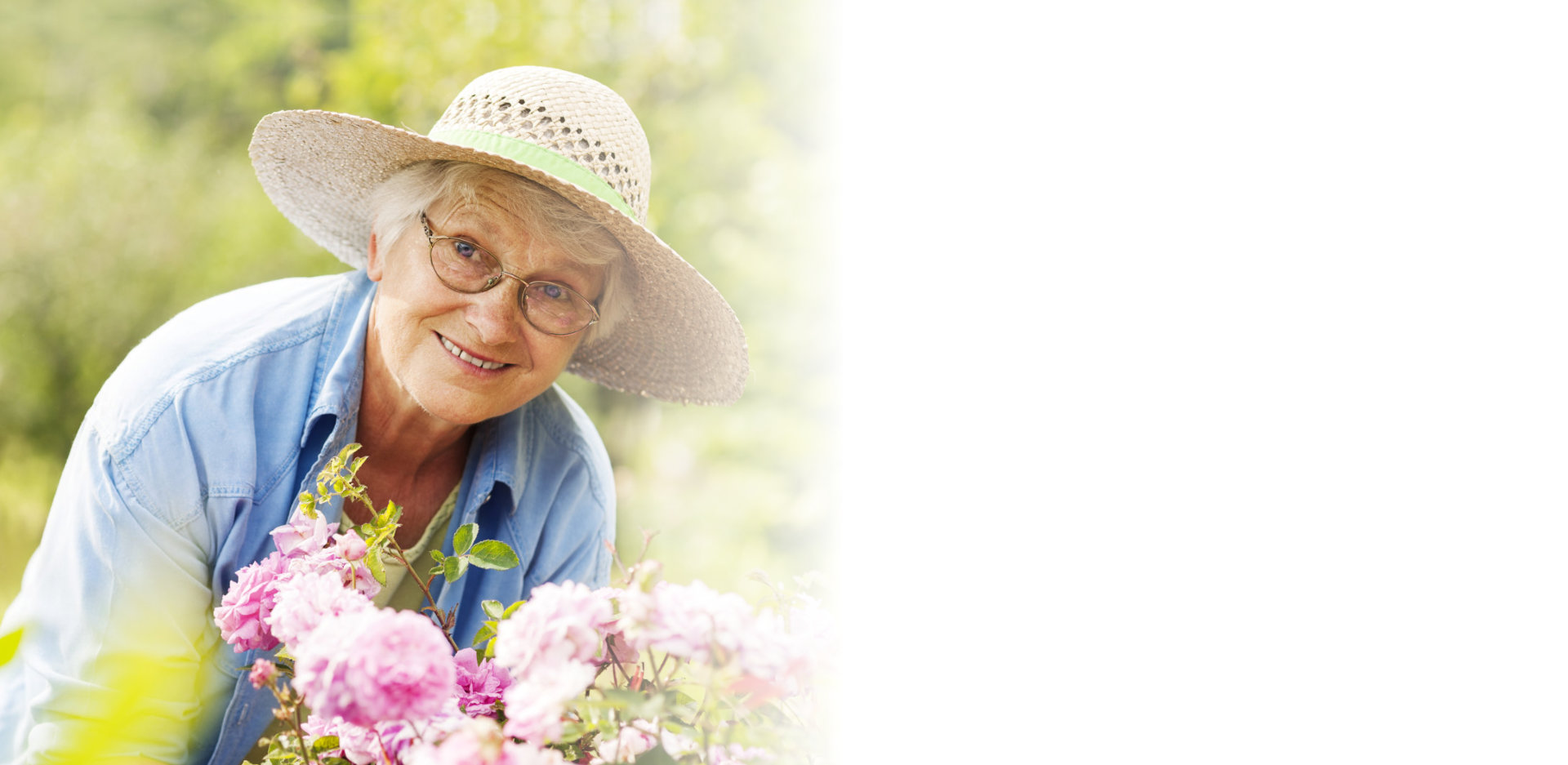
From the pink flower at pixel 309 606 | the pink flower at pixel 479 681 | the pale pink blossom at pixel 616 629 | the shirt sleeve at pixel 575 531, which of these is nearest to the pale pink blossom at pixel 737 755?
the pale pink blossom at pixel 616 629

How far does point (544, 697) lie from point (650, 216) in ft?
15.9

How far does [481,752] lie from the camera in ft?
2.50

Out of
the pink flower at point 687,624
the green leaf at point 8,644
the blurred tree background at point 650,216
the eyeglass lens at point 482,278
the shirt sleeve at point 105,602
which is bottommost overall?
the shirt sleeve at point 105,602

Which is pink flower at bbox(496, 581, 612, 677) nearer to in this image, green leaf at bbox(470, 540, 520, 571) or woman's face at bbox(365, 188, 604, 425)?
green leaf at bbox(470, 540, 520, 571)

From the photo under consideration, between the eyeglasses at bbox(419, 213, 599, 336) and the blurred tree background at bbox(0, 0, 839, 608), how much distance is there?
350 cm

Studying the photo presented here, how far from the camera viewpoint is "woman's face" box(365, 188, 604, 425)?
1.43 metres

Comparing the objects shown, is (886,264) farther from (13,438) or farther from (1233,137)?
(13,438)

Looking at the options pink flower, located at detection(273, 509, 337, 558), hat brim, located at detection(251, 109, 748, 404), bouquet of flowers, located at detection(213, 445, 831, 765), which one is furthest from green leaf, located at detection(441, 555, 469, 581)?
hat brim, located at detection(251, 109, 748, 404)

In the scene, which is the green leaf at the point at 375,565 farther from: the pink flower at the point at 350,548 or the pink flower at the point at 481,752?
the pink flower at the point at 481,752

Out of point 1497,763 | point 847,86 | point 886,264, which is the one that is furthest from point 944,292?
point 1497,763

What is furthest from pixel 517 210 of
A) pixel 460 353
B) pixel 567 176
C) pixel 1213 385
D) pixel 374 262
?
pixel 1213 385

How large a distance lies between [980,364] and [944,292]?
8 centimetres

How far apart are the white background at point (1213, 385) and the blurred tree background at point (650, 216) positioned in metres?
3.95

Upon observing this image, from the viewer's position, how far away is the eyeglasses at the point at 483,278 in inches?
56.5
